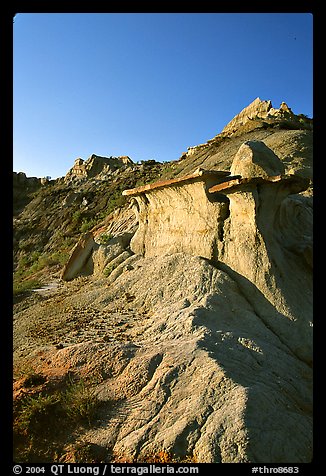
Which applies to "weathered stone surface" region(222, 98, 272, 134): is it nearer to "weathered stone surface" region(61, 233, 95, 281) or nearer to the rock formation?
the rock formation

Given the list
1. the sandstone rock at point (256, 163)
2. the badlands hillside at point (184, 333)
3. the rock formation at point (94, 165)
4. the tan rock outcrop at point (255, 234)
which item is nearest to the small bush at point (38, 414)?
the badlands hillside at point (184, 333)

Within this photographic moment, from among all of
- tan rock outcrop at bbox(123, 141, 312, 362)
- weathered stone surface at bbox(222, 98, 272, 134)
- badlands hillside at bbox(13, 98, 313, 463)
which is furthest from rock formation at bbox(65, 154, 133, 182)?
tan rock outcrop at bbox(123, 141, 312, 362)

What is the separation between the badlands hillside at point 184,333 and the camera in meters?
4.44

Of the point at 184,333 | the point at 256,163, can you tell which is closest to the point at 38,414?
the point at 184,333

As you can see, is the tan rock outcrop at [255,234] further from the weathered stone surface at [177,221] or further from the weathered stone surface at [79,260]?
the weathered stone surface at [79,260]

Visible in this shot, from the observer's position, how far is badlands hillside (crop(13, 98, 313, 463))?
4441mm

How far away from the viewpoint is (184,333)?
240 inches

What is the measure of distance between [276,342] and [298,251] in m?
2.04

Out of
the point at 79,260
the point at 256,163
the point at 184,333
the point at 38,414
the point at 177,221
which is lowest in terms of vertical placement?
the point at 38,414

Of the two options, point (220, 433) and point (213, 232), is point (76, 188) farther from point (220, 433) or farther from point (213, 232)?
Result: point (220, 433)

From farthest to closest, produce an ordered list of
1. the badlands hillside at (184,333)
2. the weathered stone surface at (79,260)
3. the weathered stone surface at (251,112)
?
the weathered stone surface at (251,112) < the weathered stone surface at (79,260) < the badlands hillside at (184,333)

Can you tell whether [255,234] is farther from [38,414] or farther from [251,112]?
[251,112]

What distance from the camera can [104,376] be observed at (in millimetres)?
5473
